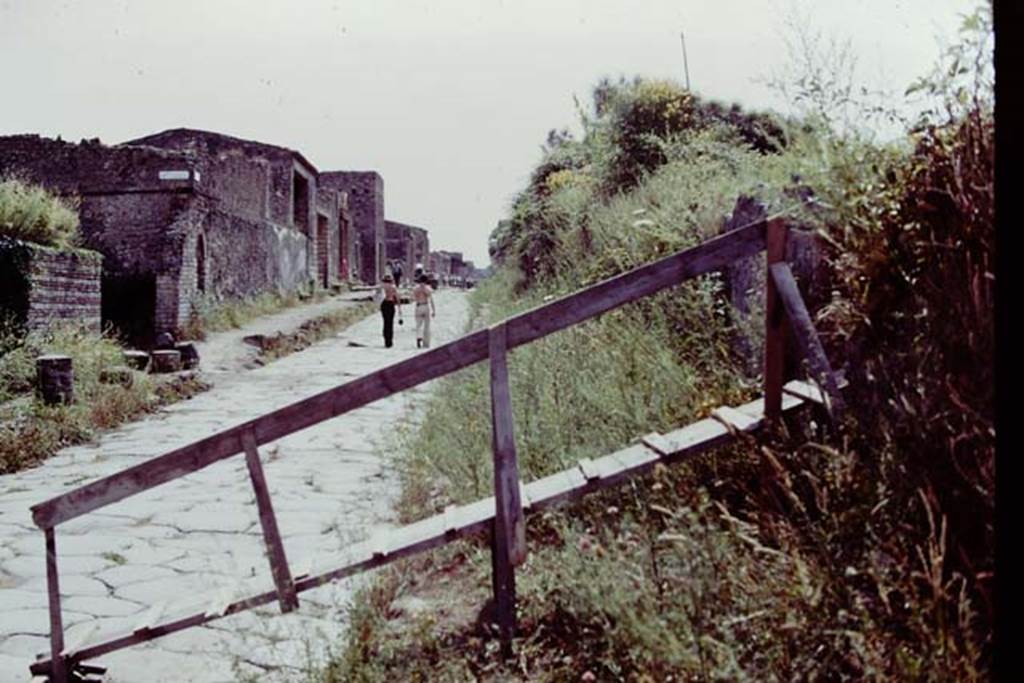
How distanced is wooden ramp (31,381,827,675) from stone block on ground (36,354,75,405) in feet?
19.3

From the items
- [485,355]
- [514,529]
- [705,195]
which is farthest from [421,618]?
[705,195]

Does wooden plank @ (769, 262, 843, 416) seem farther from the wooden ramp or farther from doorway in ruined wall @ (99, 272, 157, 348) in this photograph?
doorway in ruined wall @ (99, 272, 157, 348)

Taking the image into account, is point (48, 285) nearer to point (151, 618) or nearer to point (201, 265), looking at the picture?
point (201, 265)

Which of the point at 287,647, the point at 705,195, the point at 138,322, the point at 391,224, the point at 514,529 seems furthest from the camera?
the point at 391,224

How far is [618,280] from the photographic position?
320 cm

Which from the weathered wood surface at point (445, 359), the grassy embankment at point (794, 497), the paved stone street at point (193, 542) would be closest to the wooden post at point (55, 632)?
the paved stone street at point (193, 542)

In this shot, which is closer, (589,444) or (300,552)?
(589,444)

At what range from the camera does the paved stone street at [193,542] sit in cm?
360

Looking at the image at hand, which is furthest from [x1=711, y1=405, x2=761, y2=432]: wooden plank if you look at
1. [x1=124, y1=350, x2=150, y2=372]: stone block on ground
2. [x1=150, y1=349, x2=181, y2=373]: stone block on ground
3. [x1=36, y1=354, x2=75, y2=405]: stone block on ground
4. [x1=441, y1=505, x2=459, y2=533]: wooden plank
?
[x1=150, y1=349, x2=181, y2=373]: stone block on ground

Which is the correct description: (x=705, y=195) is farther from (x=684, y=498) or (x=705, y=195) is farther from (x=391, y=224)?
(x=391, y=224)

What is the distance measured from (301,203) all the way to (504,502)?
1023 inches

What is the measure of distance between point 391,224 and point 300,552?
4501cm

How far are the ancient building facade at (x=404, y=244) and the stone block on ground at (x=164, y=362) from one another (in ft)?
111

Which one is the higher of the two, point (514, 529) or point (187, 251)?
point (187, 251)
